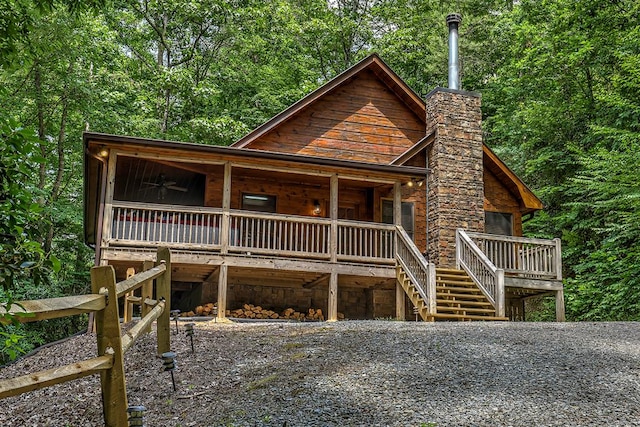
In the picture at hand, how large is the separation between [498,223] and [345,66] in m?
13.8

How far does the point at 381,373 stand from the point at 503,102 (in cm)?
2367

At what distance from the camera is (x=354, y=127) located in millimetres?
18500

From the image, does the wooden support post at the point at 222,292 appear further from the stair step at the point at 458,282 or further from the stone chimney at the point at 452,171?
the stone chimney at the point at 452,171

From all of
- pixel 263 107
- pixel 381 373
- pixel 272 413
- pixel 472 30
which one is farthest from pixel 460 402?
pixel 472 30

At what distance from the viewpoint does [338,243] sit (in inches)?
599

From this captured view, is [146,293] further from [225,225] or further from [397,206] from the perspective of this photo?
[397,206]

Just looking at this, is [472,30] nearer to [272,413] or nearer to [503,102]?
[503,102]

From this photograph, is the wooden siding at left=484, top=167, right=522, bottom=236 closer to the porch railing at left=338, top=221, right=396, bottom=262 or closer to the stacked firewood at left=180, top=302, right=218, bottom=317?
the porch railing at left=338, top=221, right=396, bottom=262

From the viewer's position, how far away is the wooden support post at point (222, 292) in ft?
42.4

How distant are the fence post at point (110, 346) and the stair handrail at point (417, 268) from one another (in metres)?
9.40

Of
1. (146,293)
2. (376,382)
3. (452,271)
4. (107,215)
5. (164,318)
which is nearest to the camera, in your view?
(376,382)

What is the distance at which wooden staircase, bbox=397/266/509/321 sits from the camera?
1316 cm

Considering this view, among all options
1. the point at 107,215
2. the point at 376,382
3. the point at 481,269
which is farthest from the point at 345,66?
the point at 376,382

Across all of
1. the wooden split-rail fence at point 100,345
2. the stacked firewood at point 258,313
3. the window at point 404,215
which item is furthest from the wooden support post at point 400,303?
the wooden split-rail fence at point 100,345
